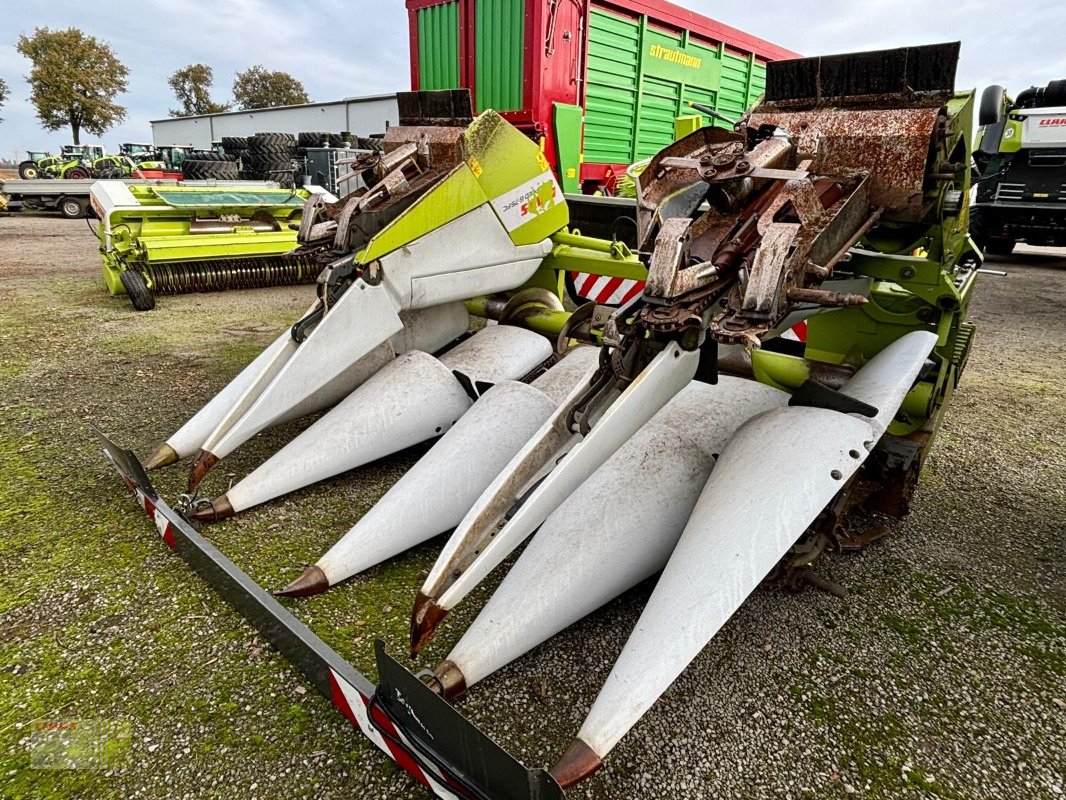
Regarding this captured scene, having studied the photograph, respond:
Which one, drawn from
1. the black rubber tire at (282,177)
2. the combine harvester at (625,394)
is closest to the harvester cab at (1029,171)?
the combine harvester at (625,394)

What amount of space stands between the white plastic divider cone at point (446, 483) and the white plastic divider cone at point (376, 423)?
312mm

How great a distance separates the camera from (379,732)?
158cm

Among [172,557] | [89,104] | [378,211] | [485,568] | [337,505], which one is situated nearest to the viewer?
[485,568]

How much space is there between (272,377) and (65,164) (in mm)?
24689

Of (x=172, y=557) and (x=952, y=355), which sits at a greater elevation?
(x=952, y=355)

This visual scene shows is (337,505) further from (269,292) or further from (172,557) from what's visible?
(269,292)

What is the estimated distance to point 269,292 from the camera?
24.6ft

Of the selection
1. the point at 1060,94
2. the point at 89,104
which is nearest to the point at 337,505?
the point at 1060,94

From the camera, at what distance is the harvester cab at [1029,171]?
390 inches

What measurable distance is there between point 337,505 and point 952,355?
9.13ft

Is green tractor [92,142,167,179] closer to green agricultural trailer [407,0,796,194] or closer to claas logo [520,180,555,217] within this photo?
Answer: green agricultural trailer [407,0,796,194]

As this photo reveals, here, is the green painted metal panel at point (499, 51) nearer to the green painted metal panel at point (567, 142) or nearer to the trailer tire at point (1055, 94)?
the green painted metal panel at point (567, 142)

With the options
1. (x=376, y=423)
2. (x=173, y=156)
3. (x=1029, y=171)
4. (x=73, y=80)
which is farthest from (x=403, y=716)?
(x=73, y=80)

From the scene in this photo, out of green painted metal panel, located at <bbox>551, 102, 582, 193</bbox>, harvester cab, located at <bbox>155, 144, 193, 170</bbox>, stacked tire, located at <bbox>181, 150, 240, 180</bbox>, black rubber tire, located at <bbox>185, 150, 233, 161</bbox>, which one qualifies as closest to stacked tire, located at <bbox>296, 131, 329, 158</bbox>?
stacked tire, located at <bbox>181, 150, 240, 180</bbox>
